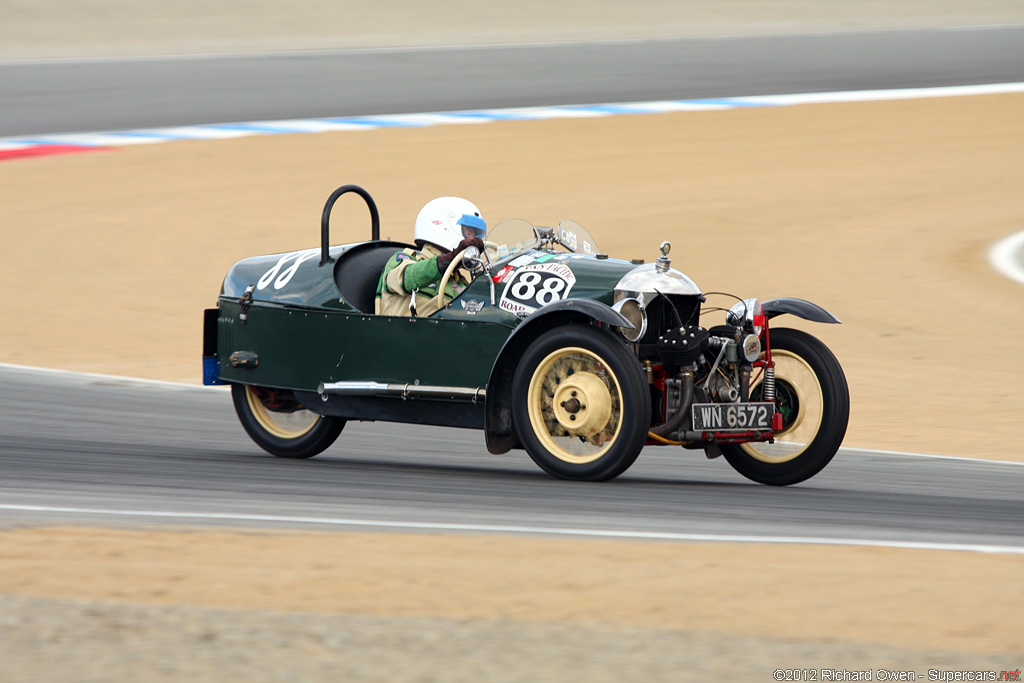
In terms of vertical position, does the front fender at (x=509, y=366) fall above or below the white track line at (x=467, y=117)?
below

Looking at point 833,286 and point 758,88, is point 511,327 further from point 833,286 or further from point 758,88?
point 758,88

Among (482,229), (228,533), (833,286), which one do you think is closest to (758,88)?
(833,286)

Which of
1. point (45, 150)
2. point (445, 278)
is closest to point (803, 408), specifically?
point (445, 278)

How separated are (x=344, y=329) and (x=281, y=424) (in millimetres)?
985

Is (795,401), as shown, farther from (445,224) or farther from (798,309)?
(445,224)

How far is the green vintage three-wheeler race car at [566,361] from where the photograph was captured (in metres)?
7.43

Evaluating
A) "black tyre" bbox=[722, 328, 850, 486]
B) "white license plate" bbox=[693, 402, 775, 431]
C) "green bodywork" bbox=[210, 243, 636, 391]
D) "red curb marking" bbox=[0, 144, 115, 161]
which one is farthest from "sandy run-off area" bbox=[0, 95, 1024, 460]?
"green bodywork" bbox=[210, 243, 636, 391]

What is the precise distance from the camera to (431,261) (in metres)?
8.16

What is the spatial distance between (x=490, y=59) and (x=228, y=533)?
23.0 m

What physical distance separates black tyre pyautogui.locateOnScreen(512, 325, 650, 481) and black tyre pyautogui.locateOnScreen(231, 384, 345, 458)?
174cm

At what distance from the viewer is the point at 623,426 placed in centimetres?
725

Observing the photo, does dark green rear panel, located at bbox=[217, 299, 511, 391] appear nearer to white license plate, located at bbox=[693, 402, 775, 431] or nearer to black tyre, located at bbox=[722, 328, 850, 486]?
white license plate, located at bbox=[693, 402, 775, 431]

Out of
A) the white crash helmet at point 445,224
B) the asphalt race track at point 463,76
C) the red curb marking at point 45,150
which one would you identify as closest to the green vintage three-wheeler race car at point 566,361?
the white crash helmet at point 445,224

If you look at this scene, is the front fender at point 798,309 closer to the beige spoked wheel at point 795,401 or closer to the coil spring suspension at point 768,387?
the beige spoked wheel at point 795,401
